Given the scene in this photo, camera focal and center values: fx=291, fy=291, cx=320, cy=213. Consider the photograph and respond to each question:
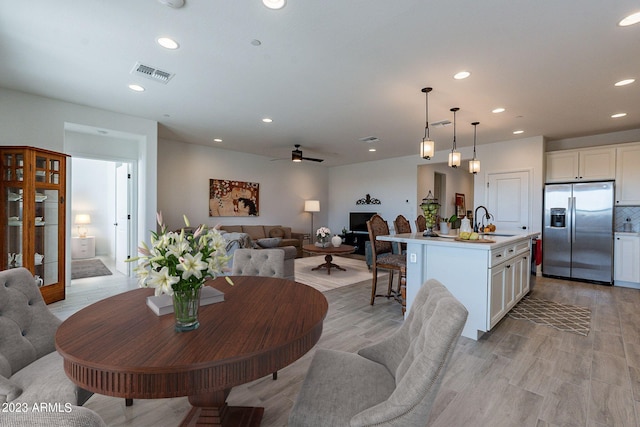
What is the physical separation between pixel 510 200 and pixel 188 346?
656 cm

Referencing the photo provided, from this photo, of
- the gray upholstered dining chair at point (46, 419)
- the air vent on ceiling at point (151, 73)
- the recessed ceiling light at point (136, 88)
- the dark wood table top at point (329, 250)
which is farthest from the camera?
the dark wood table top at point (329, 250)

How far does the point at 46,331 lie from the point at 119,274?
15.4ft

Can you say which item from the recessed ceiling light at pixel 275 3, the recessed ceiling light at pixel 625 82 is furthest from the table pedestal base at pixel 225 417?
the recessed ceiling light at pixel 625 82

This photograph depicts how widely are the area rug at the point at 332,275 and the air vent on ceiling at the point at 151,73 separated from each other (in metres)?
3.37

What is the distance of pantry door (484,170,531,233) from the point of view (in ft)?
18.7

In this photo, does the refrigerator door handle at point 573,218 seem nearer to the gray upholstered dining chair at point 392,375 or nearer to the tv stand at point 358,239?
A: the tv stand at point 358,239

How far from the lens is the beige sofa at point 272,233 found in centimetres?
700

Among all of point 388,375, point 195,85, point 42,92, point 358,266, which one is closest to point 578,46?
point 388,375

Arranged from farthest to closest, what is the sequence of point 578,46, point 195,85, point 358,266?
point 358,266 → point 195,85 → point 578,46

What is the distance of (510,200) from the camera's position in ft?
19.3

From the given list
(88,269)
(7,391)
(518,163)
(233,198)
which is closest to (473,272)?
(7,391)

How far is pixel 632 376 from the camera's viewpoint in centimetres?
216

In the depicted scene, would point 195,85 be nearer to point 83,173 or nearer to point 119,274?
point 119,274

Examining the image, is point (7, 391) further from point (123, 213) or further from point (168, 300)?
point (123, 213)
